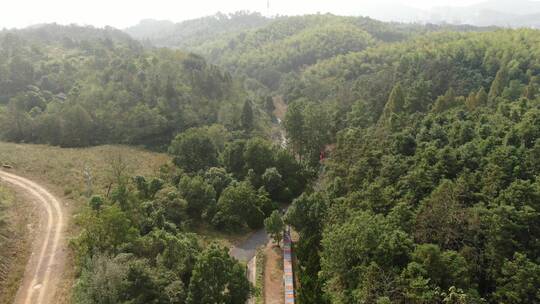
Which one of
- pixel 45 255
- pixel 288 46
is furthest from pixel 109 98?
pixel 288 46

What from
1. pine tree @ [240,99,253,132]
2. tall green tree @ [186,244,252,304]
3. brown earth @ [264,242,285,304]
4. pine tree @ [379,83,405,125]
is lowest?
brown earth @ [264,242,285,304]

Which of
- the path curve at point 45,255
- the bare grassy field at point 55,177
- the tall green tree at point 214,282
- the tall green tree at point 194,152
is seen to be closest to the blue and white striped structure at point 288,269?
the tall green tree at point 214,282

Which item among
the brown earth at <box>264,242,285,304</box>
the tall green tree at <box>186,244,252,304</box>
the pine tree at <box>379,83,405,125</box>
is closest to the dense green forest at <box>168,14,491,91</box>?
the pine tree at <box>379,83,405,125</box>

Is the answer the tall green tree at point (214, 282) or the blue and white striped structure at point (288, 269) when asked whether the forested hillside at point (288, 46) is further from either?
the tall green tree at point (214, 282)

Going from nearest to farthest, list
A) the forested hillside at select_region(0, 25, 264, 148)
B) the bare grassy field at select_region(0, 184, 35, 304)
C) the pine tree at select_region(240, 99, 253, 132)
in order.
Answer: the bare grassy field at select_region(0, 184, 35, 304), the forested hillside at select_region(0, 25, 264, 148), the pine tree at select_region(240, 99, 253, 132)

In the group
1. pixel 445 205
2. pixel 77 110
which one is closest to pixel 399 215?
pixel 445 205

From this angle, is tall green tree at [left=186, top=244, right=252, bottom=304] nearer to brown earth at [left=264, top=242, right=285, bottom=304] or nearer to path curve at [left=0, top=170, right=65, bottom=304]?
brown earth at [left=264, top=242, right=285, bottom=304]

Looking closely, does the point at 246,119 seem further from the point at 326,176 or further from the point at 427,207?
the point at 427,207

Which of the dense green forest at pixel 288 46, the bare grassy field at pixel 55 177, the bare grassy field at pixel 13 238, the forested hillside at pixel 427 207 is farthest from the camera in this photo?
the dense green forest at pixel 288 46
